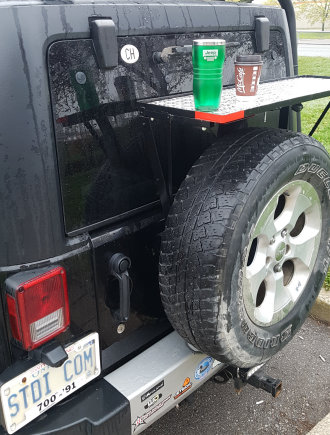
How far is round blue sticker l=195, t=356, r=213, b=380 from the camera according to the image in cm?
215

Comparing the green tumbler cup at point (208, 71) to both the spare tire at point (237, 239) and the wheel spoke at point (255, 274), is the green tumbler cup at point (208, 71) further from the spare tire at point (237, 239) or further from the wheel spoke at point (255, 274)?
the wheel spoke at point (255, 274)

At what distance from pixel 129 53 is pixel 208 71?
1.08 feet

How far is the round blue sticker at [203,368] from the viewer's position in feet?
7.07

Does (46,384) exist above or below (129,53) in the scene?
below

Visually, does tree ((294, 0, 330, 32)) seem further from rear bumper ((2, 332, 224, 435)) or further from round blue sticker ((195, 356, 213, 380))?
rear bumper ((2, 332, 224, 435))

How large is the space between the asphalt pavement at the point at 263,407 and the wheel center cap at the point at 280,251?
35.3 inches

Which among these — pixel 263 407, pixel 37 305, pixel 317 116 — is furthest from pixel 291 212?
pixel 317 116

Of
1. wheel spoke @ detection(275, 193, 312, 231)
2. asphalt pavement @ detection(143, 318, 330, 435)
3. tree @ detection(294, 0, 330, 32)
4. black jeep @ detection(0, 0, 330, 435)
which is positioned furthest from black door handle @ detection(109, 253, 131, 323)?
tree @ detection(294, 0, 330, 32)

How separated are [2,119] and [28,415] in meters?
1.01

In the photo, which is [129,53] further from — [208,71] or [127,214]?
[127,214]

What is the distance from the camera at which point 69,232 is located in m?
1.70

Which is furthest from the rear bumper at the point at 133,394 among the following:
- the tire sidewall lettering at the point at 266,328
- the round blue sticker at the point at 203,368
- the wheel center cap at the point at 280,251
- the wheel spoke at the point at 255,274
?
the wheel center cap at the point at 280,251

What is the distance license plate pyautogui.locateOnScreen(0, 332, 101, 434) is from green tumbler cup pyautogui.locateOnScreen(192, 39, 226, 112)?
0.97 meters

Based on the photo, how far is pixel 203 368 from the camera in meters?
2.19
